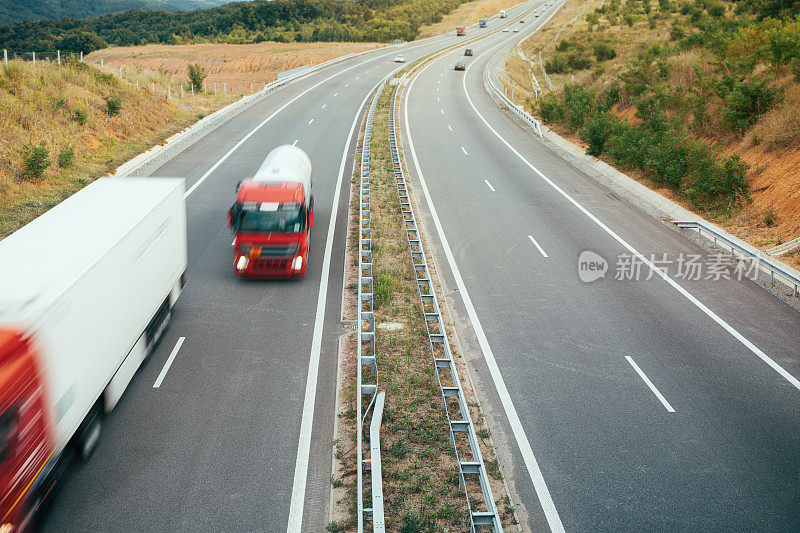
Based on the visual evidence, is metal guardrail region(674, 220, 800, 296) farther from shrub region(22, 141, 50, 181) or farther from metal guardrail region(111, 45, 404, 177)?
shrub region(22, 141, 50, 181)

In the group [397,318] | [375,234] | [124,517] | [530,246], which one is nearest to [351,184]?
[375,234]

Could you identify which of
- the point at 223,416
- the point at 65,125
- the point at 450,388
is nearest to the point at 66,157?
the point at 65,125

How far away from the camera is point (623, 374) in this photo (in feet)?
37.9

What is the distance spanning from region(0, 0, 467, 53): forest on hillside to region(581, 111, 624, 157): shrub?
76.6 meters

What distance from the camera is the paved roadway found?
8.12m

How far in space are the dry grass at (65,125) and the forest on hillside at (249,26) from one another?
73.0 metres

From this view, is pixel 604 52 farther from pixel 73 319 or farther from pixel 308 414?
pixel 73 319

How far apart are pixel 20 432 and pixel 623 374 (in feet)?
32.0

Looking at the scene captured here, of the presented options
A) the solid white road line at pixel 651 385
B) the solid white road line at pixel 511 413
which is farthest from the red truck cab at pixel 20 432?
the solid white road line at pixel 651 385

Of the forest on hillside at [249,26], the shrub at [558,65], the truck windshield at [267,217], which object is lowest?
the truck windshield at [267,217]

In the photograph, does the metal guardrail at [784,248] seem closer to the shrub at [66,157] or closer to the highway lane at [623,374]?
the highway lane at [623,374]

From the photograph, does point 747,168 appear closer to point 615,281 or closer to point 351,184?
point 615,281

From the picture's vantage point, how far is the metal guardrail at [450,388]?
7.79m

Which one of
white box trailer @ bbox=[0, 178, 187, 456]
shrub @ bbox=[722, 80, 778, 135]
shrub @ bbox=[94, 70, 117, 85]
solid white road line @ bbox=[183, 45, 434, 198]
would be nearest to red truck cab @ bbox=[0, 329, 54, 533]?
white box trailer @ bbox=[0, 178, 187, 456]
